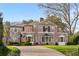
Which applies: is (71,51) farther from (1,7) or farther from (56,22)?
(1,7)

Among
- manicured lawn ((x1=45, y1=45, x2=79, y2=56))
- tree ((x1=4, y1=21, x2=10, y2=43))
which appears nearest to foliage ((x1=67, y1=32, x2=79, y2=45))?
manicured lawn ((x1=45, y1=45, x2=79, y2=56))

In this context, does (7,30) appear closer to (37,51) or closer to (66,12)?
(37,51)

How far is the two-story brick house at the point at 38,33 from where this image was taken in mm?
5143

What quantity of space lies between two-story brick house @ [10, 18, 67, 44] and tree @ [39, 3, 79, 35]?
182 millimetres

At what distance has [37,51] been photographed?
5.07m

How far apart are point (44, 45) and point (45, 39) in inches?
4.5

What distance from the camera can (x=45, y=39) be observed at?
515 cm

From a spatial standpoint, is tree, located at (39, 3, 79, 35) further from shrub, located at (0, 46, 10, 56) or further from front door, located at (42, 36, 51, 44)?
shrub, located at (0, 46, 10, 56)

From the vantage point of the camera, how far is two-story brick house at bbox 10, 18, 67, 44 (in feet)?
16.9

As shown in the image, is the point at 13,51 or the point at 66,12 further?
the point at 66,12

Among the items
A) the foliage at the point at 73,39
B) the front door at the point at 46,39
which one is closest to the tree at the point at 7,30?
the front door at the point at 46,39

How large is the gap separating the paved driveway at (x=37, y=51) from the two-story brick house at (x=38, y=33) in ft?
0.43

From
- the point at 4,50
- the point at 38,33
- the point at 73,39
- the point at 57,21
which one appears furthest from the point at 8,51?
the point at 73,39

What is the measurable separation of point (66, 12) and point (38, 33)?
67 cm
